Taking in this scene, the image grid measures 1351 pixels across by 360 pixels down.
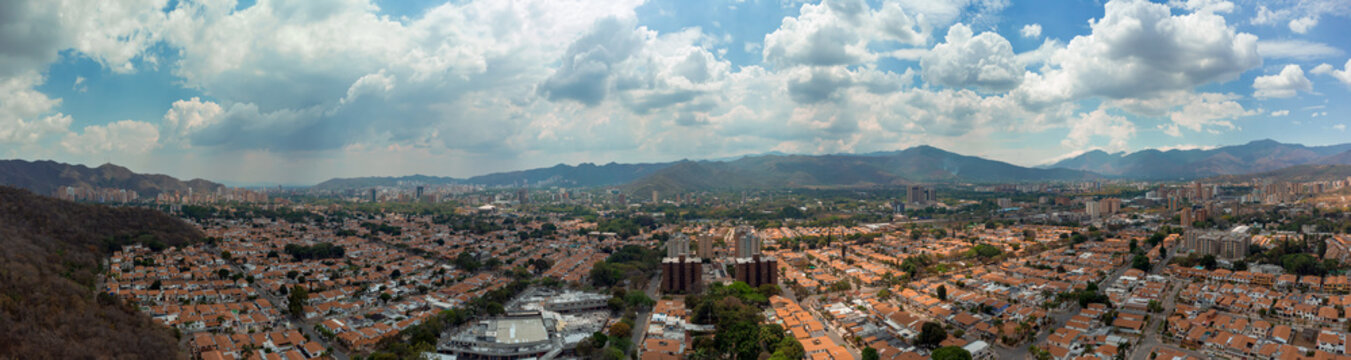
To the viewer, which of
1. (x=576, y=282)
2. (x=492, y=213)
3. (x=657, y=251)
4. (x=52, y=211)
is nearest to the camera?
(x=576, y=282)

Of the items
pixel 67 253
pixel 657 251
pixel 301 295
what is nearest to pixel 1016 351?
pixel 657 251

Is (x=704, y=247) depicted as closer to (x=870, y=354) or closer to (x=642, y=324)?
(x=642, y=324)

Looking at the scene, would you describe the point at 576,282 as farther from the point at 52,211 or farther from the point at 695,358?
the point at 52,211

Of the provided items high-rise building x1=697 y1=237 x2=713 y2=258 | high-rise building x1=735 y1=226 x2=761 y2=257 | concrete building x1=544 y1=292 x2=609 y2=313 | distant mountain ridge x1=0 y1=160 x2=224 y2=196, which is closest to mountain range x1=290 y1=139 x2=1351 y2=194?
distant mountain ridge x1=0 y1=160 x2=224 y2=196

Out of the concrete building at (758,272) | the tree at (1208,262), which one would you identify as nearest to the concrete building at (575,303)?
the concrete building at (758,272)

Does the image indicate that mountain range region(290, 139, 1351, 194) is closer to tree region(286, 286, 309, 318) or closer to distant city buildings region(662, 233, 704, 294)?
distant city buildings region(662, 233, 704, 294)

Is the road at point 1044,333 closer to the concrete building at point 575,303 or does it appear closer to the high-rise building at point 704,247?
the concrete building at point 575,303
